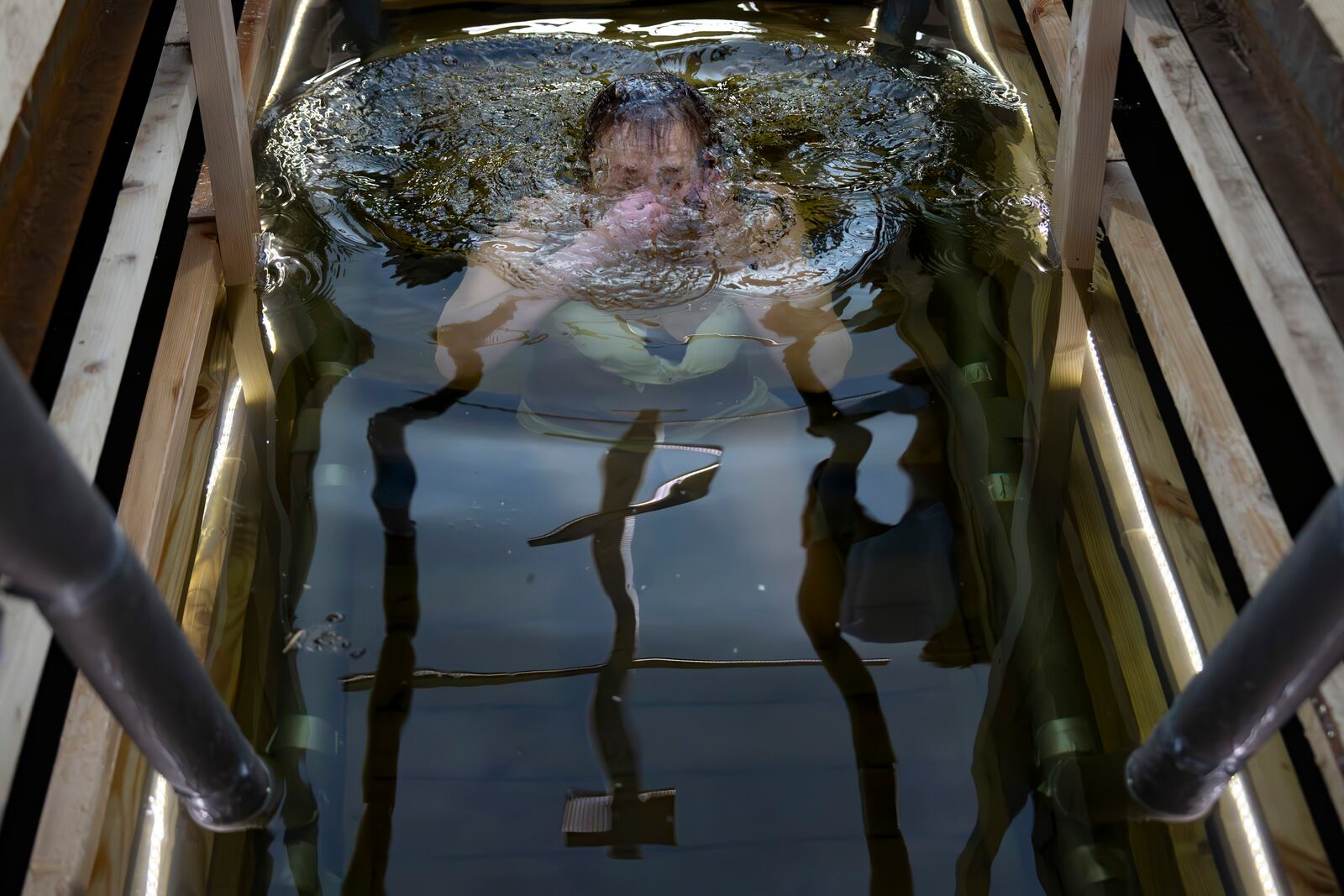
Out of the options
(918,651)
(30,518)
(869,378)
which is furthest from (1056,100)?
(30,518)

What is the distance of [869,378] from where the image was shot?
8.34 feet

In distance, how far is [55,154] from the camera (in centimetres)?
212

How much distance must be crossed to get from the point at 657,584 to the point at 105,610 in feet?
3.98

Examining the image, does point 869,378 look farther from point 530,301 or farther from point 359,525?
point 359,525

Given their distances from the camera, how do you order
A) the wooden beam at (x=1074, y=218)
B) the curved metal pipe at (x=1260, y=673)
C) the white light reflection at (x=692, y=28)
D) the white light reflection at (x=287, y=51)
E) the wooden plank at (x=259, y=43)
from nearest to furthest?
the curved metal pipe at (x=1260, y=673) → the wooden beam at (x=1074, y=218) → the wooden plank at (x=259, y=43) → the white light reflection at (x=287, y=51) → the white light reflection at (x=692, y=28)

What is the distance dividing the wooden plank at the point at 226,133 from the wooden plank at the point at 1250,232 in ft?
6.59

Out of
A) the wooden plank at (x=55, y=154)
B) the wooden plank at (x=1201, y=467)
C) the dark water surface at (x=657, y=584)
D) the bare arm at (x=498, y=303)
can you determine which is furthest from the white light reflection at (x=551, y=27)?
the wooden plank at (x=1201, y=467)

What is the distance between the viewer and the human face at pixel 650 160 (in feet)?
9.00

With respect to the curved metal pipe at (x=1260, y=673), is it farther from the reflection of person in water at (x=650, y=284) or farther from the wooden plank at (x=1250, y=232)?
the reflection of person in water at (x=650, y=284)

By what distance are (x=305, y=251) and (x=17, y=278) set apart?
1.15 metres

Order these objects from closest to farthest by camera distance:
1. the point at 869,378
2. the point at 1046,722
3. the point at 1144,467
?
the point at 1046,722, the point at 1144,467, the point at 869,378

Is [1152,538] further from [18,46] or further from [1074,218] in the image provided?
[18,46]

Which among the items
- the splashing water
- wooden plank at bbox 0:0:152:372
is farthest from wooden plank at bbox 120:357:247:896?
the splashing water

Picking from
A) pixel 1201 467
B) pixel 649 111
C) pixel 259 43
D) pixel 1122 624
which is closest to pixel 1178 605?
pixel 1122 624
